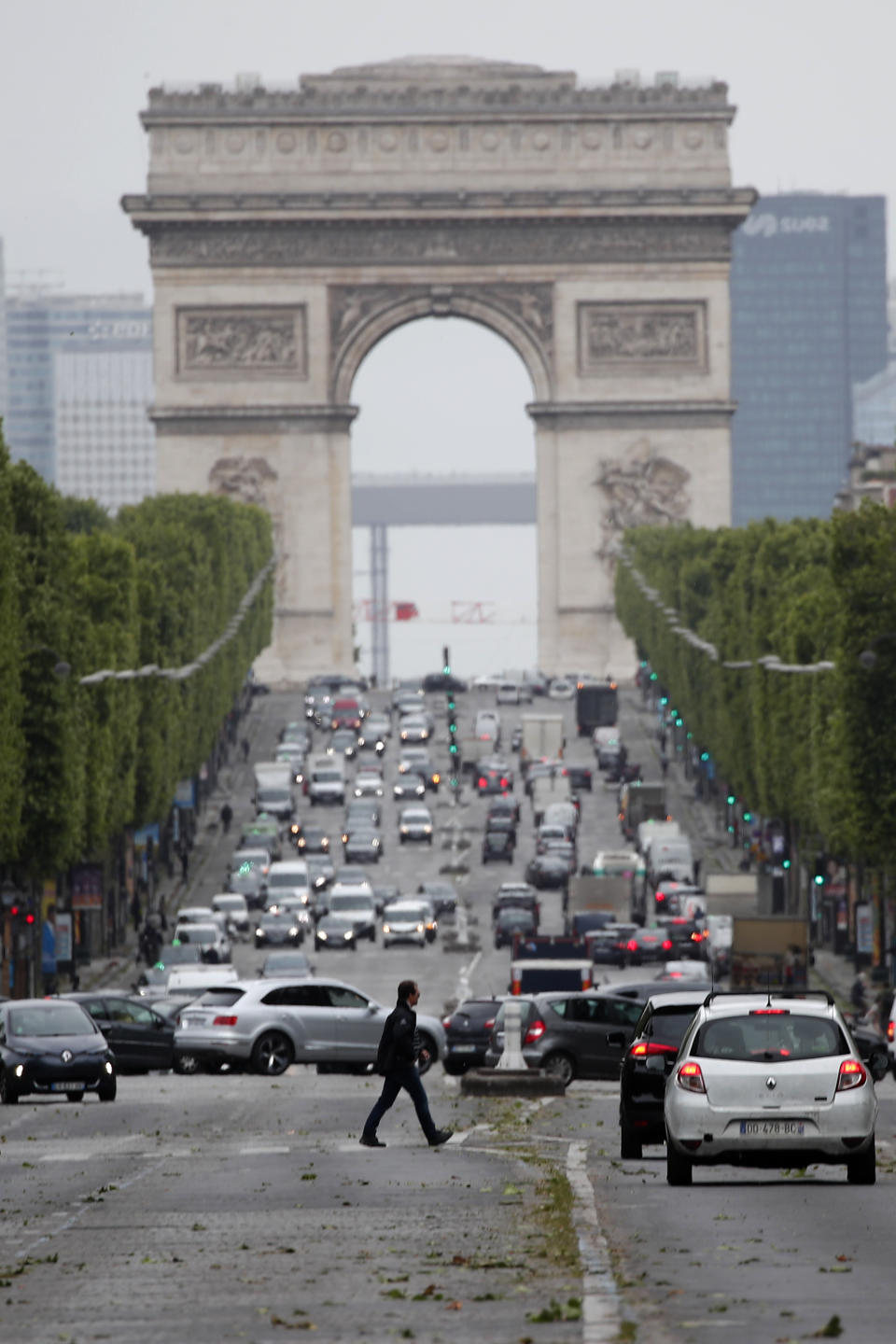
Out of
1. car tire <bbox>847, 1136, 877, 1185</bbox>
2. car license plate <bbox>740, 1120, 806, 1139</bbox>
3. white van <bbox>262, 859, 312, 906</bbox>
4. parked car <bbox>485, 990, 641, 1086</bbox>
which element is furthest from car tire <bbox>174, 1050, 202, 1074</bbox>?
white van <bbox>262, 859, 312, 906</bbox>

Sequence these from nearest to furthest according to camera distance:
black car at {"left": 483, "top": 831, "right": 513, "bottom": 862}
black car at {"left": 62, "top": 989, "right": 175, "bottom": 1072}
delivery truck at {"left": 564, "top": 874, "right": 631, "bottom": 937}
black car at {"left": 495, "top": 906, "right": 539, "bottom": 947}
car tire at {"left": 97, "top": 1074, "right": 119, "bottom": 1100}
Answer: car tire at {"left": 97, "top": 1074, "right": 119, "bottom": 1100}
black car at {"left": 62, "top": 989, "right": 175, "bottom": 1072}
black car at {"left": 495, "top": 906, "right": 539, "bottom": 947}
delivery truck at {"left": 564, "top": 874, "right": 631, "bottom": 937}
black car at {"left": 483, "top": 831, "right": 513, "bottom": 862}

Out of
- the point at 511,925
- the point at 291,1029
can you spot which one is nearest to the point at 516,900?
the point at 511,925

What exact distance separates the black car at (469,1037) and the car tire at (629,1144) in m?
20.0

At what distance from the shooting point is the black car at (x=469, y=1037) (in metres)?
45.7

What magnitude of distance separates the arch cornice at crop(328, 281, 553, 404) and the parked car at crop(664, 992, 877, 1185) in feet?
401

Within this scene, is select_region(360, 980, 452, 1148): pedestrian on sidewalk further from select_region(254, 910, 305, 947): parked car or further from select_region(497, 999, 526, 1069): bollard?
select_region(254, 910, 305, 947): parked car

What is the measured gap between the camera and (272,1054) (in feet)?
140

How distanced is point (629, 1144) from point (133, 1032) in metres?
20.8

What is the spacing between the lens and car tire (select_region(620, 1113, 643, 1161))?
25203 millimetres

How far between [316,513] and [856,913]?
76792 mm

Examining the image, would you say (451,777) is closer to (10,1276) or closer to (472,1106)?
(472,1106)

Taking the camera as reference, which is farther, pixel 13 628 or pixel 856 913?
pixel 856 913

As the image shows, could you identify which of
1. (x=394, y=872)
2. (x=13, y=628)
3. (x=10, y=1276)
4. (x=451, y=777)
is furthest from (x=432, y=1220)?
(x=451, y=777)

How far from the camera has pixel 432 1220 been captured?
19156 millimetres
